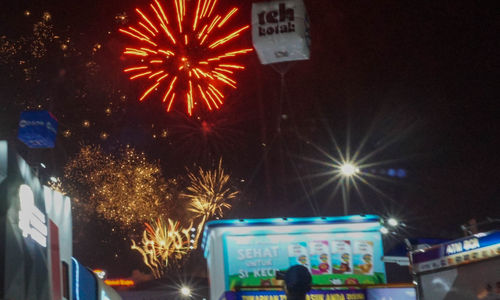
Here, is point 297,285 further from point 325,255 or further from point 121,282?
point 121,282

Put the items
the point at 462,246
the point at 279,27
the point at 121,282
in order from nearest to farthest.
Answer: the point at 462,246 → the point at 279,27 → the point at 121,282

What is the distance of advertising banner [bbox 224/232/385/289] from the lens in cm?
980

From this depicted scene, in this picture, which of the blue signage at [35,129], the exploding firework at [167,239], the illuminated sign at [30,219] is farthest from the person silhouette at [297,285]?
the exploding firework at [167,239]

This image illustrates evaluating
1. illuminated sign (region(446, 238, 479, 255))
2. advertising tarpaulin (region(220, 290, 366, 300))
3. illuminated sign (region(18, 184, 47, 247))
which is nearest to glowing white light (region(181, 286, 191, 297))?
advertising tarpaulin (region(220, 290, 366, 300))

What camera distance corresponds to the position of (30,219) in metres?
8.13

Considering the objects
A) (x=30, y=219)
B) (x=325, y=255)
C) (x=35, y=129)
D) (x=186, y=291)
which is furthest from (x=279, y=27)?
(x=186, y=291)

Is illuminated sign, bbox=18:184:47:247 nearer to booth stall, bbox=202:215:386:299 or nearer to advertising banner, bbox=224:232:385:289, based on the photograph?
booth stall, bbox=202:215:386:299

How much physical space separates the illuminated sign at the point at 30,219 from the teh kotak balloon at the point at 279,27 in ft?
23.8

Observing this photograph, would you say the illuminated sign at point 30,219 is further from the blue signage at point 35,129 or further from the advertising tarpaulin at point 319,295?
the advertising tarpaulin at point 319,295

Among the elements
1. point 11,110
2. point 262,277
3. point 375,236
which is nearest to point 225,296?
point 262,277

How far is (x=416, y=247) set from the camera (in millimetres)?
10172

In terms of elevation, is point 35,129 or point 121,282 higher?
point 121,282

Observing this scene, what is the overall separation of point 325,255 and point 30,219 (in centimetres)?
457

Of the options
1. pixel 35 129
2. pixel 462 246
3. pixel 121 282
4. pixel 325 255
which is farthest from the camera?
pixel 121 282
